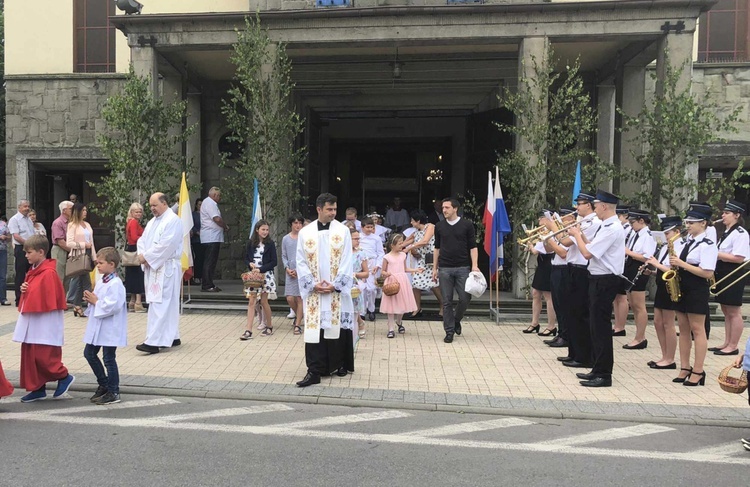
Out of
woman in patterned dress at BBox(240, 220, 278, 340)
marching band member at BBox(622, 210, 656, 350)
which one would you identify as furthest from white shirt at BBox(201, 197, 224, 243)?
marching band member at BBox(622, 210, 656, 350)

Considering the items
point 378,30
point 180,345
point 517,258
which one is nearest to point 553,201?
point 517,258

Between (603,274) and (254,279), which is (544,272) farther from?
(254,279)

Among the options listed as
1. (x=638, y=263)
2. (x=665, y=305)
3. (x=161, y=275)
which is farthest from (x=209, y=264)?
(x=665, y=305)

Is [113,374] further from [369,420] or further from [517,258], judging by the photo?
[517,258]

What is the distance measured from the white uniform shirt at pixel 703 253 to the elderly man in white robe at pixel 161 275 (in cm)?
621

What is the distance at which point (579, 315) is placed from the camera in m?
7.53

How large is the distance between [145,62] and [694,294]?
34.4 ft

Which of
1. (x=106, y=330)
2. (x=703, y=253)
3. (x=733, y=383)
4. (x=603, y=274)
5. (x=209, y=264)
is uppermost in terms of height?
(x=703, y=253)

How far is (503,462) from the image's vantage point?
15.1 feet

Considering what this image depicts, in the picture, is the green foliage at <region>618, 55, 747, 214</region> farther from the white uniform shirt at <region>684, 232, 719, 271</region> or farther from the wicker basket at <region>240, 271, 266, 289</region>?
the wicker basket at <region>240, 271, 266, 289</region>

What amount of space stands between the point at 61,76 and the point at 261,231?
9.37 meters

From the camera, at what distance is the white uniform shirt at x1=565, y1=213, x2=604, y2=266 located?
7.25 m

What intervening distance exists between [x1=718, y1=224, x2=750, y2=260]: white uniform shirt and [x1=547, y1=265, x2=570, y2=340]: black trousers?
2303 mm

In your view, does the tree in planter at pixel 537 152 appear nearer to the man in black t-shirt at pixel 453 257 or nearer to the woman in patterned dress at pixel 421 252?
the woman in patterned dress at pixel 421 252
